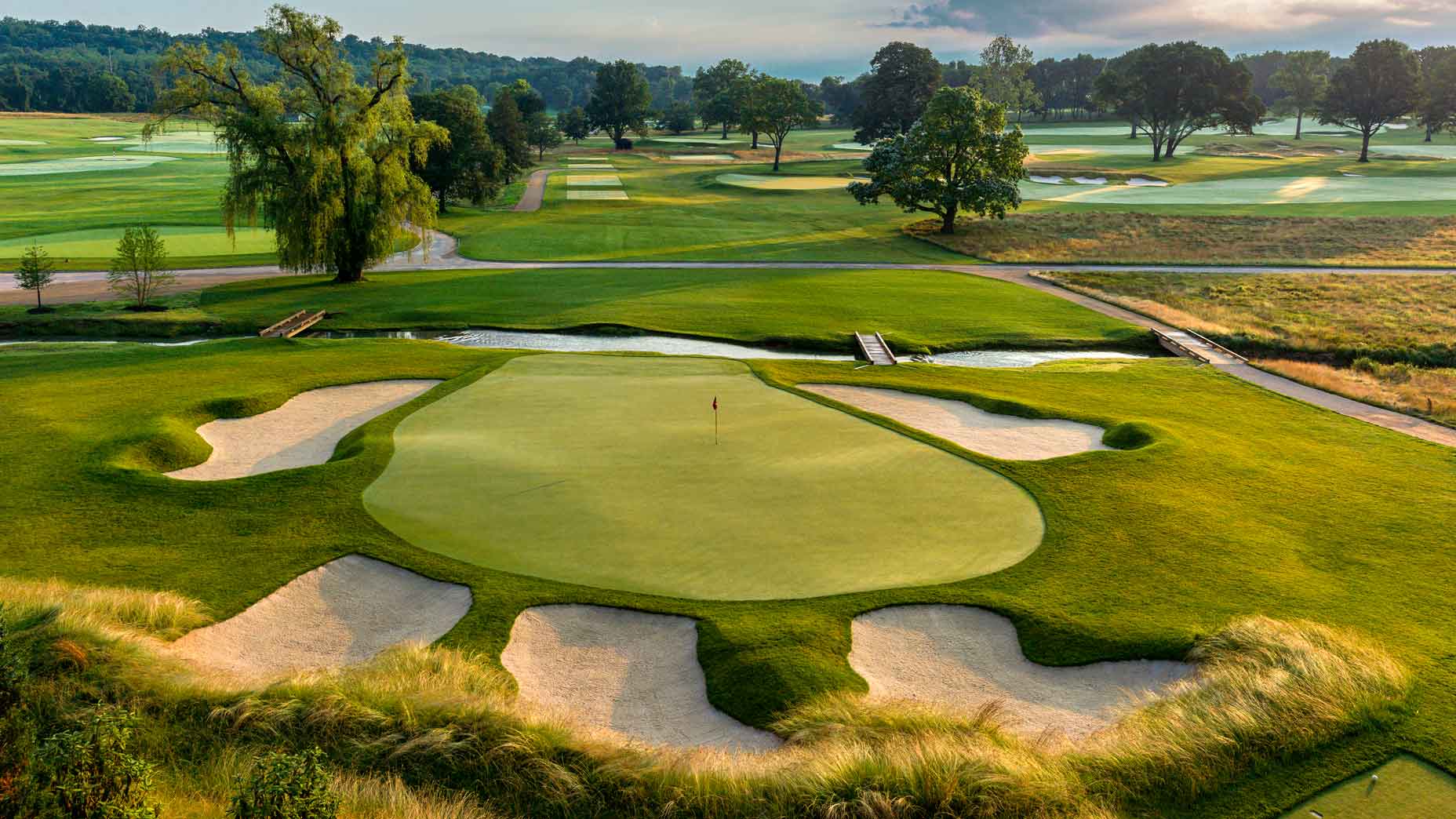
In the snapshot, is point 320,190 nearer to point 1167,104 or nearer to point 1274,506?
point 1274,506

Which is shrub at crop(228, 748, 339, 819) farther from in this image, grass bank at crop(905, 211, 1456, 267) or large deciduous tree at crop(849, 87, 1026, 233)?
large deciduous tree at crop(849, 87, 1026, 233)

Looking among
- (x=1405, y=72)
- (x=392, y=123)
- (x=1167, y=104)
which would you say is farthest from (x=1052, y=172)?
(x=392, y=123)

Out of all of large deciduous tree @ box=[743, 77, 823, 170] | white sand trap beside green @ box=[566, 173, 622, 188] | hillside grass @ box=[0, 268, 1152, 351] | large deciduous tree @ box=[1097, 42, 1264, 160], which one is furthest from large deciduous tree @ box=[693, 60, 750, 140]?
hillside grass @ box=[0, 268, 1152, 351]

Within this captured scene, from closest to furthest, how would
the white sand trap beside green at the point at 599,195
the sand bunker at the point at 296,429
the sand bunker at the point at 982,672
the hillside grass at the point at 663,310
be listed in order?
the sand bunker at the point at 982,672
the sand bunker at the point at 296,429
the hillside grass at the point at 663,310
the white sand trap beside green at the point at 599,195

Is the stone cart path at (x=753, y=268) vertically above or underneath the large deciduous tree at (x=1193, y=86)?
underneath

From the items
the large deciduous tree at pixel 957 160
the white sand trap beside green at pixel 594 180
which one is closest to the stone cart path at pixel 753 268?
the large deciduous tree at pixel 957 160

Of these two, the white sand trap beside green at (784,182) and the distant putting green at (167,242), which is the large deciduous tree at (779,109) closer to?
the white sand trap beside green at (784,182)
